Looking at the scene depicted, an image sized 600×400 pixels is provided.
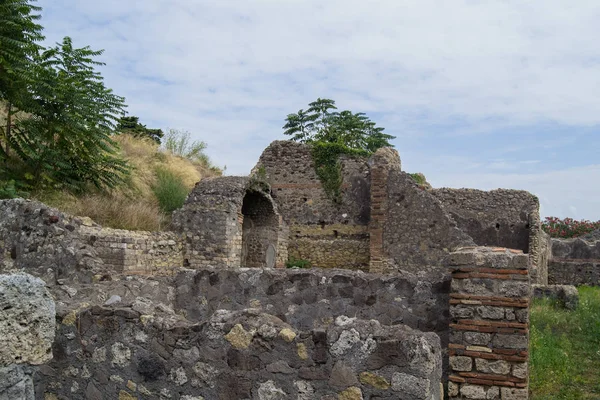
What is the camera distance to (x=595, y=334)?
29.2 feet

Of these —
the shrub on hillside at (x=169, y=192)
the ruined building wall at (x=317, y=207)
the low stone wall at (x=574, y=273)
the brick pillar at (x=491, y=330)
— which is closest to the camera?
the brick pillar at (x=491, y=330)

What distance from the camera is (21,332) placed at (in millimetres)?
2521

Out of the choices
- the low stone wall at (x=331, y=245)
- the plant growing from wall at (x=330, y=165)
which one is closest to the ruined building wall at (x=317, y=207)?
the low stone wall at (x=331, y=245)

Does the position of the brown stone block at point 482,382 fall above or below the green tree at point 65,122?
below

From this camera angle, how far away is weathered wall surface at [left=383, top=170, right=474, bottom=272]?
621 inches

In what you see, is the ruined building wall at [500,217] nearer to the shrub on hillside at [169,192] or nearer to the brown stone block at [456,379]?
the shrub on hillside at [169,192]

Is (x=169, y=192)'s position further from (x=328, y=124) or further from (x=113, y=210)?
(x=328, y=124)

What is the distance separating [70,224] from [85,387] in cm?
358

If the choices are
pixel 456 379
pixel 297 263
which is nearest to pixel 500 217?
pixel 297 263

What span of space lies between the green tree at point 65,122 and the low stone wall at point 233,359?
9748mm

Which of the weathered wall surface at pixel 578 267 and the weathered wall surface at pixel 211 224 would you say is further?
the weathered wall surface at pixel 578 267

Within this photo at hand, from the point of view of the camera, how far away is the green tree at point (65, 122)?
12398 mm

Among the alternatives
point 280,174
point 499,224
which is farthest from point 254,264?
point 499,224

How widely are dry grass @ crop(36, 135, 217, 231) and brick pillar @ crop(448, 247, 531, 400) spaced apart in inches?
383
